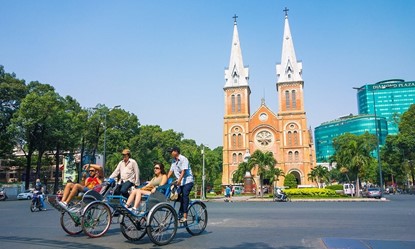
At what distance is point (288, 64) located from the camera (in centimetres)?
6712

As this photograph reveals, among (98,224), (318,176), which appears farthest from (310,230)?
(318,176)

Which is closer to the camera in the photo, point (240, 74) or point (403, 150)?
point (403, 150)

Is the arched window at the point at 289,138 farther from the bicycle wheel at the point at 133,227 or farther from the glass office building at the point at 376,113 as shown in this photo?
the glass office building at the point at 376,113

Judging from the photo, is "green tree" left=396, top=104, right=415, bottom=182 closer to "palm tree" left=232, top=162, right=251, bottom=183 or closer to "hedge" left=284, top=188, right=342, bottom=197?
"palm tree" left=232, top=162, right=251, bottom=183

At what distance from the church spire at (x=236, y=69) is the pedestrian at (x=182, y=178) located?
62.1 m

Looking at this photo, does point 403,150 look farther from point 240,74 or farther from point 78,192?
point 78,192

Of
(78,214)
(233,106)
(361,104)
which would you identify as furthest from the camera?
(361,104)

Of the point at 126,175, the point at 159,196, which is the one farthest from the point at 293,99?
the point at 159,196

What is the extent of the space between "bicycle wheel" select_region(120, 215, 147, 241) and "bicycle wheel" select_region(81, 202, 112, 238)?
53cm

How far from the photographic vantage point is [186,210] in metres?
7.00

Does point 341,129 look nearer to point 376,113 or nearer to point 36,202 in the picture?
point 376,113

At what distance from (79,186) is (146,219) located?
1981mm

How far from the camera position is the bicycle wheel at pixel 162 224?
6016mm

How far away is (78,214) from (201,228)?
248cm
